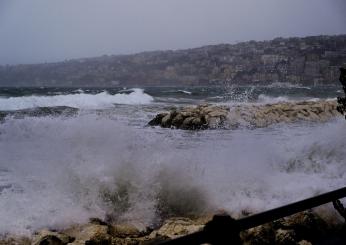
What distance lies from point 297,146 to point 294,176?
1683 millimetres

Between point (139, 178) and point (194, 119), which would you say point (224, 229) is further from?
point (194, 119)

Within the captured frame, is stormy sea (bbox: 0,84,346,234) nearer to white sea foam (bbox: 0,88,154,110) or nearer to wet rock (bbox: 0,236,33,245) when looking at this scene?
wet rock (bbox: 0,236,33,245)

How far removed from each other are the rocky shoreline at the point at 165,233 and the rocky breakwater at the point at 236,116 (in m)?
12.0

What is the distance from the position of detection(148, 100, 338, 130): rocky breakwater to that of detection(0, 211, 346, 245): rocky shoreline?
12.0 meters

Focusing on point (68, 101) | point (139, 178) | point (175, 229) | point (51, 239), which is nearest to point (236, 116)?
point (139, 178)

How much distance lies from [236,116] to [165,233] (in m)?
14.3

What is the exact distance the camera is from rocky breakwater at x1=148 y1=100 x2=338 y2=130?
1803 cm

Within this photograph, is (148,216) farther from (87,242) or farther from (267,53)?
(267,53)

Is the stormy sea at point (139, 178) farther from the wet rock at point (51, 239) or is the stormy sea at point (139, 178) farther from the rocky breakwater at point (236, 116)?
the rocky breakwater at point (236, 116)

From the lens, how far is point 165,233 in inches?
202

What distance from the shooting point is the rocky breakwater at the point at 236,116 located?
710 inches

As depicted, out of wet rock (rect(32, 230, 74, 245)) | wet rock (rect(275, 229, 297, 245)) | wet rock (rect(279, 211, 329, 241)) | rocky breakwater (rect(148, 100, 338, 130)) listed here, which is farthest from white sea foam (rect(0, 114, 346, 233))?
rocky breakwater (rect(148, 100, 338, 130))

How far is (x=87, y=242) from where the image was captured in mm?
4863

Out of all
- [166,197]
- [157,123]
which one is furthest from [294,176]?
[157,123]
